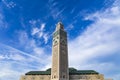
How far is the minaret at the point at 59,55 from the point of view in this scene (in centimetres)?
3881

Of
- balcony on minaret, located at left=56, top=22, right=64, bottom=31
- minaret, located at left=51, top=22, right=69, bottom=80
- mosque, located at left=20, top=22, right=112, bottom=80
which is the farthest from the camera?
balcony on minaret, located at left=56, top=22, right=64, bottom=31

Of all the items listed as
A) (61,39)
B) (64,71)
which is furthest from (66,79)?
(61,39)

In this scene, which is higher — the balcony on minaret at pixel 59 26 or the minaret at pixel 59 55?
A: the balcony on minaret at pixel 59 26

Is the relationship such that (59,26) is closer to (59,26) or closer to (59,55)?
(59,26)

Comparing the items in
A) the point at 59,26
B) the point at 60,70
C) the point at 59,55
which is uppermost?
the point at 59,26

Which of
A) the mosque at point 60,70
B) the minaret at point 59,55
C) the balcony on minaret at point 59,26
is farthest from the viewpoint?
the balcony on minaret at point 59,26

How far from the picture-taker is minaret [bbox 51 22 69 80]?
127ft

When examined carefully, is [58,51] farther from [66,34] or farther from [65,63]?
[66,34]

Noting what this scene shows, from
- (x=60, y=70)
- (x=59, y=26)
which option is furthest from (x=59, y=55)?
(x=59, y=26)

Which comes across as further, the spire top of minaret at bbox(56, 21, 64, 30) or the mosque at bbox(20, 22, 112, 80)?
the spire top of minaret at bbox(56, 21, 64, 30)

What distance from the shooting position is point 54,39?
1737 inches

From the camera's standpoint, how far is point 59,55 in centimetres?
3997

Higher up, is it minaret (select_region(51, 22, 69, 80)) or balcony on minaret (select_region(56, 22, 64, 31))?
balcony on minaret (select_region(56, 22, 64, 31))

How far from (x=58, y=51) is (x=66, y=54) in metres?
2.70
